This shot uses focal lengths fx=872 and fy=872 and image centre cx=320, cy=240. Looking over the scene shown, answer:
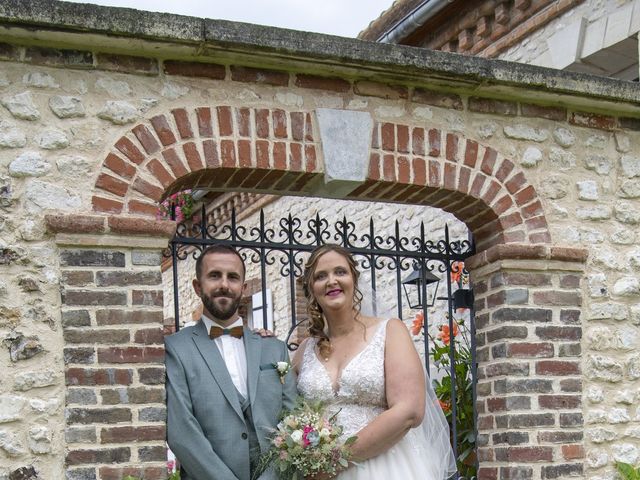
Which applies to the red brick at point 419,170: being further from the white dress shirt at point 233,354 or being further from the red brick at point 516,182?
the white dress shirt at point 233,354

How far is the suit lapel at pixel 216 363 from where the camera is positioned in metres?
3.75

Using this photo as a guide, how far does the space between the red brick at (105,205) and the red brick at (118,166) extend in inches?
5.3

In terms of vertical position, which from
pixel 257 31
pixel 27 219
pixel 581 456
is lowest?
pixel 581 456

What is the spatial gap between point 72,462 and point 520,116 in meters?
3.02

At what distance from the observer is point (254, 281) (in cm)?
1049

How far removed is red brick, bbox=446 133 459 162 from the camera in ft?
15.5

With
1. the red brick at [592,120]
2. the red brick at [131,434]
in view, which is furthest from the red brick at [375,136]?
the red brick at [131,434]

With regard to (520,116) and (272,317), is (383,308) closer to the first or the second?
(520,116)

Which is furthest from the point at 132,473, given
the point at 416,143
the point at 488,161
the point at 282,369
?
the point at 488,161

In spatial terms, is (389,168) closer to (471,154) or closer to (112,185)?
(471,154)

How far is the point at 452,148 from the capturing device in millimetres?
4746

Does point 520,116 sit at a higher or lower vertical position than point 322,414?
higher

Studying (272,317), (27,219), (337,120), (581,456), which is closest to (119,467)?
(27,219)

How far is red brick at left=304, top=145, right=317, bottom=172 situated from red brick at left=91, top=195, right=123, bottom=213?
98 cm
